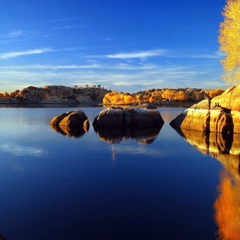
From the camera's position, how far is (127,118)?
125ft

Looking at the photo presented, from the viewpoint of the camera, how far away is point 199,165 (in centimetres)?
1683

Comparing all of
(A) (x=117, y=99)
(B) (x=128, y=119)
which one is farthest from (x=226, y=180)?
(A) (x=117, y=99)

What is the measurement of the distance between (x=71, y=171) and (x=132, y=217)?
22.3 feet

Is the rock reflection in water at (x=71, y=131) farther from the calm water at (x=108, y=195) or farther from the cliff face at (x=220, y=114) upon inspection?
the cliff face at (x=220, y=114)

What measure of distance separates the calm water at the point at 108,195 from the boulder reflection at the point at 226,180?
30 centimetres

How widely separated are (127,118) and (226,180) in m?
25.3

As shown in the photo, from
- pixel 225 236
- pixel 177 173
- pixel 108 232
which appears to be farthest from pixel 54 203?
pixel 177 173

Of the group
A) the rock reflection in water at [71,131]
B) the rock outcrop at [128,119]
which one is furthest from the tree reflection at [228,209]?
the rock outcrop at [128,119]

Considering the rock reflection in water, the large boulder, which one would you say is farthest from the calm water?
the large boulder

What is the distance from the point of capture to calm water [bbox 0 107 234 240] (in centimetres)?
824

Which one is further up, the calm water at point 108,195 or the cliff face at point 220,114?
the cliff face at point 220,114

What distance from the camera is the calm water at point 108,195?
8.24 metres

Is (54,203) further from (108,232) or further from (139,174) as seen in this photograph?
(139,174)

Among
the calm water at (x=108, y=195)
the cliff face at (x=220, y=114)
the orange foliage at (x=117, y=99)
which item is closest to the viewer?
the calm water at (x=108, y=195)
